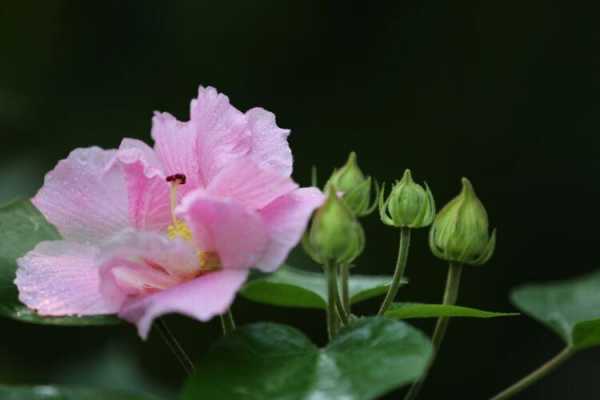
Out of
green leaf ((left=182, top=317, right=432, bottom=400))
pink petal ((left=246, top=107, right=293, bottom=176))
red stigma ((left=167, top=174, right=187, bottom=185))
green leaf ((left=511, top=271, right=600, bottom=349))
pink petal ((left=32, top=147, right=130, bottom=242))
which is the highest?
pink petal ((left=246, top=107, right=293, bottom=176))

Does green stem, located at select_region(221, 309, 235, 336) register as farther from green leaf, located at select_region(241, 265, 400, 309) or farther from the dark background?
the dark background

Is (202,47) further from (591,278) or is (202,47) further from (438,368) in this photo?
(591,278)

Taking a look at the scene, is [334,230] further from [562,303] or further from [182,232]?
[562,303]

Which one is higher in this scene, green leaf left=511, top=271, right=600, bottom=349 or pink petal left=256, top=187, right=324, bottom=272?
pink petal left=256, top=187, right=324, bottom=272

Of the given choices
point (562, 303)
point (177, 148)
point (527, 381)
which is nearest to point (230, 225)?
point (177, 148)

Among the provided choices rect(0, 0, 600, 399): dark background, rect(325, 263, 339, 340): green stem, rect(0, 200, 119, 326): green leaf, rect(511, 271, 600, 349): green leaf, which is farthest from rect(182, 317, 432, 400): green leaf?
rect(0, 0, 600, 399): dark background

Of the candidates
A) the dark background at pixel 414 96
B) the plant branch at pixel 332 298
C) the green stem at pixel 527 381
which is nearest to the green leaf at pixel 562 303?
the green stem at pixel 527 381
